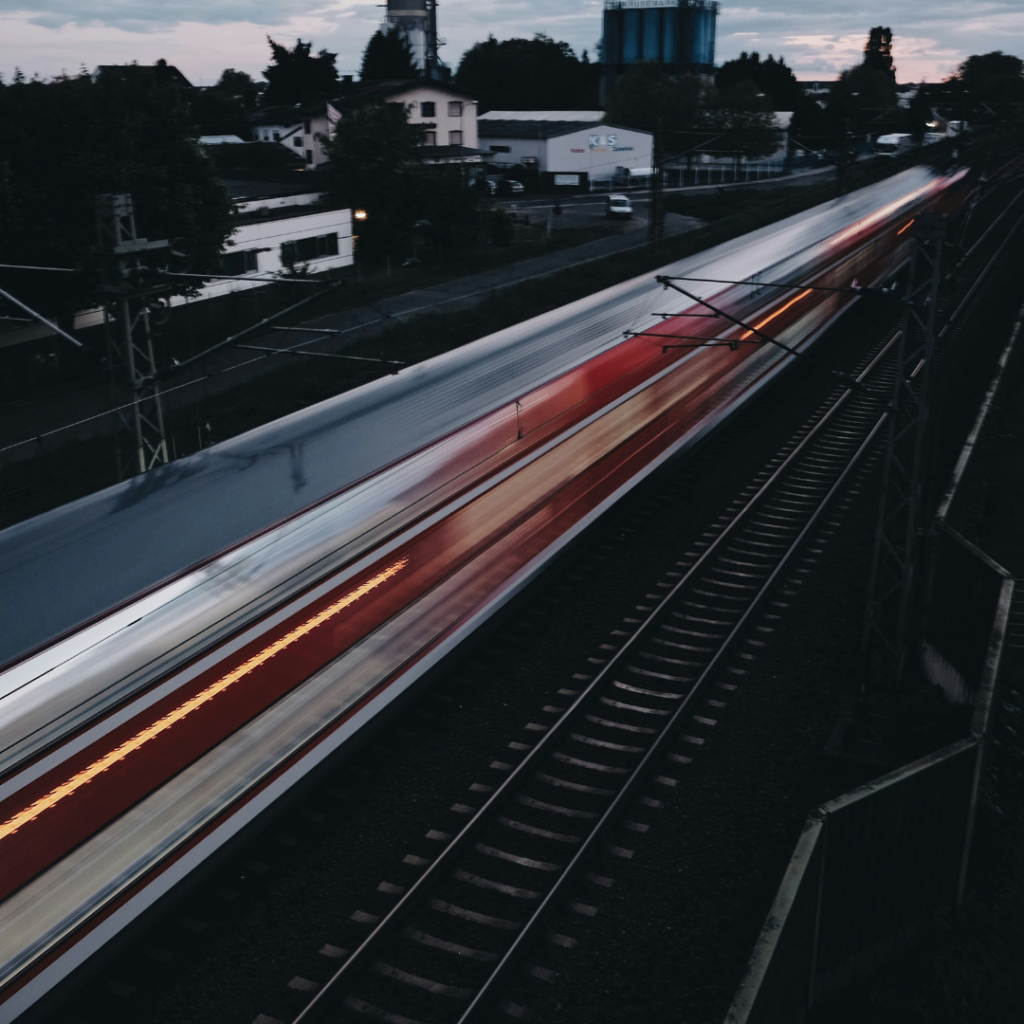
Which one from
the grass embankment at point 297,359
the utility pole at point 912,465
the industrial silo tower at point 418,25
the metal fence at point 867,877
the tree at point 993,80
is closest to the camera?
the metal fence at point 867,877

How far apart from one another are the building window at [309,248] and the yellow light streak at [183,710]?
27748 mm

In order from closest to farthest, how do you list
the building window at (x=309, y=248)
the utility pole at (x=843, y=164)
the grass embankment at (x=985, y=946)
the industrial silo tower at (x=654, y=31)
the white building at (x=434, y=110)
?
the grass embankment at (x=985, y=946) → the building window at (x=309, y=248) → the utility pole at (x=843, y=164) → the white building at (x=434, y=110) → the industrial silo tower at (x=654, y=31)

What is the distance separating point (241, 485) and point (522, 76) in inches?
3755

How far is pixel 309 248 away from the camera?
133 feet

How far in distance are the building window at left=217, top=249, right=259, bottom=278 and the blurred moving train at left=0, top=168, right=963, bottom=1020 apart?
15790mm

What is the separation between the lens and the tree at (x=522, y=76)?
329 ft

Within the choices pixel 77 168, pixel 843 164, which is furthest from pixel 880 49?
pixel 77 168

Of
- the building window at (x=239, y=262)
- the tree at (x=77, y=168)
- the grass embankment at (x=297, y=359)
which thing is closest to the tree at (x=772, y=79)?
the grass embankment at (x=297, y=359)

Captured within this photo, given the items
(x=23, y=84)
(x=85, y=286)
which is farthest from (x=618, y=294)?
(x=23, y=84)

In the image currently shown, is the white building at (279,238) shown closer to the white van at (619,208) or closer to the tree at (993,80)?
the white van at (619,208)

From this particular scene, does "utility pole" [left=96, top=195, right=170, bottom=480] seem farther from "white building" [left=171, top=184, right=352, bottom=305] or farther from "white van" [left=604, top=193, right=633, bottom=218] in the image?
"white van" [left=604, top=193, right=633, bottom=218]

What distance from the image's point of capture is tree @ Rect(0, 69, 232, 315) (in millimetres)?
25984

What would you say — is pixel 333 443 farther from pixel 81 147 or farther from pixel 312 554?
pixel 81 147

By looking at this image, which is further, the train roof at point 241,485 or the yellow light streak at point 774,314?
the yellow light streak at point 774,314
